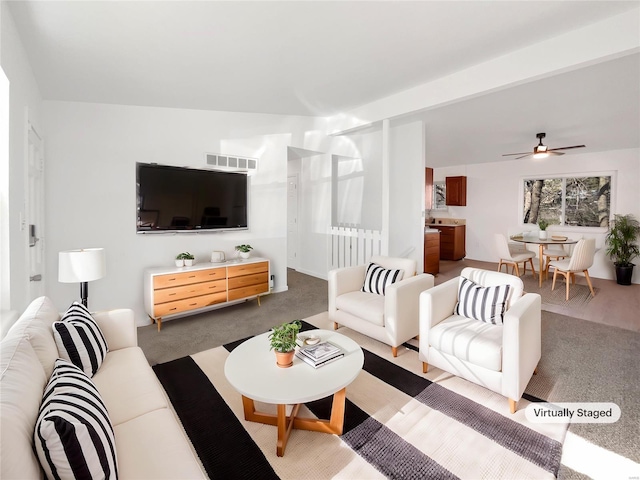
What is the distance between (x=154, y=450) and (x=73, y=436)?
37cm

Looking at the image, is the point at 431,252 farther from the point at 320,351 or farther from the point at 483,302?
the point at 320,351

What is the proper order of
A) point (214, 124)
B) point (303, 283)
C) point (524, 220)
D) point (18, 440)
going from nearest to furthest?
point (18, 440) → point (214, 124) → point (303, 283) → point (524, 220)

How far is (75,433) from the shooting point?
97 centimetres

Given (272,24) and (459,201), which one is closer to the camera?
(272,24)

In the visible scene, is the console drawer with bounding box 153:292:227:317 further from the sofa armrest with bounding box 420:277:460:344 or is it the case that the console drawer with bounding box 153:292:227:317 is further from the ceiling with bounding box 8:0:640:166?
the sofa armrest with bounding box 420:277:460:344

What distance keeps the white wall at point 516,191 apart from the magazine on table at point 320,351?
6.50 meters

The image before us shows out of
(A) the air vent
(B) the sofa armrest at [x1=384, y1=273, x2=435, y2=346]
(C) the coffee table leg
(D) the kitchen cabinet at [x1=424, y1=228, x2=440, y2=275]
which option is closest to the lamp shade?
(C) the coffee table leg

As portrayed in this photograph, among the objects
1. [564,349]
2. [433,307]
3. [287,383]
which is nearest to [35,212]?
[287,383]

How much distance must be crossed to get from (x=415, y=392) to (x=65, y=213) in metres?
3.78

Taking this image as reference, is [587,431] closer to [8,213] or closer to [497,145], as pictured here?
[8,213]

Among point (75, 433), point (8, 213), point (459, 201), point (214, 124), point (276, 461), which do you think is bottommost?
point (276, 461)

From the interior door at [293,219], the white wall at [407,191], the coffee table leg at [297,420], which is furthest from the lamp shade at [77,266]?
the interior door at [293,219]

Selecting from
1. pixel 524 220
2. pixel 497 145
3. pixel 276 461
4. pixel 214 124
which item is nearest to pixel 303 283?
pixel 214 124

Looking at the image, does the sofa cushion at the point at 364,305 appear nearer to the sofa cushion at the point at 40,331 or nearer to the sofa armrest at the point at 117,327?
the sofa armrest at the point at 117,327
